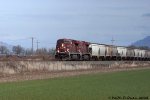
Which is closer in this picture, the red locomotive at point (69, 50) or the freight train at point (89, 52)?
the red locomotive at point (69, 50)

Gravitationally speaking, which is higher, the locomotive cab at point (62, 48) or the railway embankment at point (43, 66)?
the locomotive cab at point (62, 48)

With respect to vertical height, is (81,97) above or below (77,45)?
below

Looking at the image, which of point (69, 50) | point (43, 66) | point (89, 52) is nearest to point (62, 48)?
point (69, 50)

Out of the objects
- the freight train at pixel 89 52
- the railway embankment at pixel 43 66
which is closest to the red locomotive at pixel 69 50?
the freight train at pixel 89 52

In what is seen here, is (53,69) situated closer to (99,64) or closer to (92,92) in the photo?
(99,64)

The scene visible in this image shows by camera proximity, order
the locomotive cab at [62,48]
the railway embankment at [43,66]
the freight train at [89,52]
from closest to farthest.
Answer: the railway embankment at [43,66] → the locomotive cab at [62,48] → the freight train at [89,52]

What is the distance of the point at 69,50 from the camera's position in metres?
55.6

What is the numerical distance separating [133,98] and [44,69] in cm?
2390

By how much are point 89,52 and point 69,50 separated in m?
7.82

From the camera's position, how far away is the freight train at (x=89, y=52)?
55.5 metres

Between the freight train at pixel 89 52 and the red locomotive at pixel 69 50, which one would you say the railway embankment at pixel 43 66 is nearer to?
the red locomotive at pixel 69 50

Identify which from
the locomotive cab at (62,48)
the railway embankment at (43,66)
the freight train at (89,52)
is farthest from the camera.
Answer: the freight train at (89,52)

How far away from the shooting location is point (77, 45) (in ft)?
191

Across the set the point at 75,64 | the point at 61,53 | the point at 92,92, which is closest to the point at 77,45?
the point at 61,53
